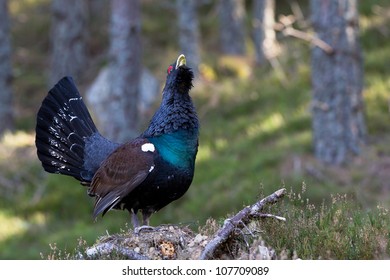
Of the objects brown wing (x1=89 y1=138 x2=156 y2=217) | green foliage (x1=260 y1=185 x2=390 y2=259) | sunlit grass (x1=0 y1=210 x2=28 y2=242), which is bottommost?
green foliage (x1=260 y1=185 x2=390 y2=259)

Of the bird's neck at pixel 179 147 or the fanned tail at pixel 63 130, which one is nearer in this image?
the bird's neck at pixel 179 147

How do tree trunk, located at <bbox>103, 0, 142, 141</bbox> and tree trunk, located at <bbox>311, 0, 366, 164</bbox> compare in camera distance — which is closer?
tree trunk, located at <bbox>311, 0, 366, 164</bbox>

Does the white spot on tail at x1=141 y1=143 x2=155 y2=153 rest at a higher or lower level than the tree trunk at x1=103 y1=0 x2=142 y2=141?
lower

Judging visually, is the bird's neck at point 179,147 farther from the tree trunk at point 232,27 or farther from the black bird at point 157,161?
the tree trunk at point 232,27

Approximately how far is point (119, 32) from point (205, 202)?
3651mm

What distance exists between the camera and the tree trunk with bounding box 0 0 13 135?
16.7 meters

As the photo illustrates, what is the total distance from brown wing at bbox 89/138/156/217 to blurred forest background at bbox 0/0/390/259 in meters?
1.29

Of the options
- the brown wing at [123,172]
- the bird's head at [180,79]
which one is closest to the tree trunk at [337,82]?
the bird's head at [180,79]

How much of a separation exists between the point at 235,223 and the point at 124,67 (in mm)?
7940

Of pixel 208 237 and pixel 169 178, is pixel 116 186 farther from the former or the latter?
pixel 208 237

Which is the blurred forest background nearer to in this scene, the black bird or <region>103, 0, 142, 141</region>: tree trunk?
<region>103, 0, 142, 141</region>: tree trunk

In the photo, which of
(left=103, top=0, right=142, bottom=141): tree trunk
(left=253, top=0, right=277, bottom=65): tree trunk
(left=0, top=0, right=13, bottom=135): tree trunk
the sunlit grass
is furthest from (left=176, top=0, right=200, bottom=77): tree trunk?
the sunlit grass

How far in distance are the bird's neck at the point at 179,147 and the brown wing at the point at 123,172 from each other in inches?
4.3

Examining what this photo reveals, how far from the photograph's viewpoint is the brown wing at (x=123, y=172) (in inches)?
256
